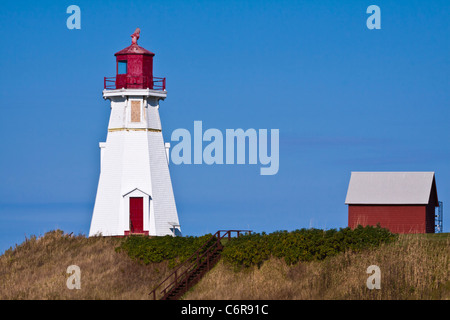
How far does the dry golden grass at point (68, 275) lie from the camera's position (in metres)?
43.7

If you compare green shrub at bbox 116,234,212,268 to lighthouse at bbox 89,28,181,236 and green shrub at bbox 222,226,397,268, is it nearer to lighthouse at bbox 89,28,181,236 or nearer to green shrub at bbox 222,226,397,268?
green shrub at bbox 222,226,397,268

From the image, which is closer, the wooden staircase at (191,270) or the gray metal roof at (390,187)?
the wooden staircase at (191,270)

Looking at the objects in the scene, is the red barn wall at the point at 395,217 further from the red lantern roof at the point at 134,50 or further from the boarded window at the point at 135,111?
the red lantern roof at the point at 134,50

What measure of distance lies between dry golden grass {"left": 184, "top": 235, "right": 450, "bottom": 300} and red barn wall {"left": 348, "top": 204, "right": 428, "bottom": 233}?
35.4ft

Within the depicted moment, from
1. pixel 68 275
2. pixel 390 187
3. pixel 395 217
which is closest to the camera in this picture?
pixel 68 275

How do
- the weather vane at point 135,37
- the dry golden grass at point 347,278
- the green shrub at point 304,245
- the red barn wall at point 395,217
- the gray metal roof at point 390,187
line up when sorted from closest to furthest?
1. the dry golden grass at point 347,278
2. the green shrub at point 304,245
3. the red barn wall at point 395,217
4. the gray metal roof at point 390,187
5. the weather vane at point 135,37

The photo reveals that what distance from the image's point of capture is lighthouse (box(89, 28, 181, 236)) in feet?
177

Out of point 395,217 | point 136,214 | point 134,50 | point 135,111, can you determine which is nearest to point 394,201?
point 395,217

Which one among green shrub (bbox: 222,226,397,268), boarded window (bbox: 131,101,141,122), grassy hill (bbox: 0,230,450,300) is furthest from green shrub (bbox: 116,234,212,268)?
boarded window (bbox: 131,101,141,122)

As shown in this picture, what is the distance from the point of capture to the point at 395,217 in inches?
2172

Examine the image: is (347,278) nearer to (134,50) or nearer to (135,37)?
(134,50)

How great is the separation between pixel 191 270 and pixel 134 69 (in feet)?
50.4

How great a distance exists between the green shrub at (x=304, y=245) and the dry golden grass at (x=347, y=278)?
35 centimetres

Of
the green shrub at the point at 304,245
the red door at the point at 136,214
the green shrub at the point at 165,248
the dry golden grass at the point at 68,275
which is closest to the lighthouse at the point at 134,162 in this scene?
the red door at the point at 136,214
